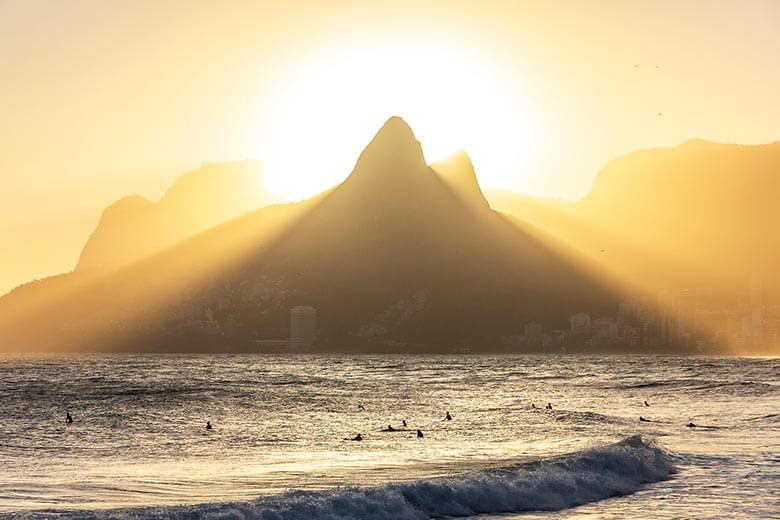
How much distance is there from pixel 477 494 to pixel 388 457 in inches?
583

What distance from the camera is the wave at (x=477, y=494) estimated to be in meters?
35.1

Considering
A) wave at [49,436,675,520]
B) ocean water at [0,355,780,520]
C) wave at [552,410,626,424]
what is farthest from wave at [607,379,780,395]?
wave at [49,436,675,520]

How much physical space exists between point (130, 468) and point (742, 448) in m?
32.5

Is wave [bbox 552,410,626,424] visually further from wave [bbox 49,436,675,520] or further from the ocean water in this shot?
wave [bbox 49,436,675,520]

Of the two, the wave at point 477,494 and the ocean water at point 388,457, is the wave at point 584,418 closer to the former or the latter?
the ocean water at point 388,457

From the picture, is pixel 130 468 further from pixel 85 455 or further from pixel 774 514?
pixel 774 514

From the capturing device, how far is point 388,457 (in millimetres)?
56000

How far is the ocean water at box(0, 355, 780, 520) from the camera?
38.9 meters

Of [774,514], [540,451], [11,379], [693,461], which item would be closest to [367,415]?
[540,451]

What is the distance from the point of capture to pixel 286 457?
55.7 meters

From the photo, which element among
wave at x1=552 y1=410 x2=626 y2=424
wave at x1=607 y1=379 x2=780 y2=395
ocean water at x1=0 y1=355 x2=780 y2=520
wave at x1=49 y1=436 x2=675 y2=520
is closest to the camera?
wave at x1=49 y1=436 x2=675 y2=520

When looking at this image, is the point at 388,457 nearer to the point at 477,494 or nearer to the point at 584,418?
the point at 477,494

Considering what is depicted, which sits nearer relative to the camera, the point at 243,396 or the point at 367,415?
the point at 367,415

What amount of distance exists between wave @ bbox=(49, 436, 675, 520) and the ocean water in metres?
0.09
